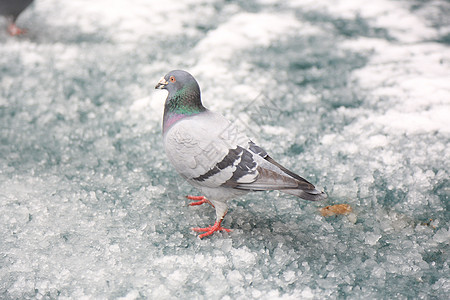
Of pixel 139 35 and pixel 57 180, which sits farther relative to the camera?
pixel 139 35

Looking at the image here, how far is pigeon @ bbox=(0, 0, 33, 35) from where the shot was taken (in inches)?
Result: 185

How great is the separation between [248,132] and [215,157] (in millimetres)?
1123

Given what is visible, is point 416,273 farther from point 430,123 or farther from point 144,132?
point 144,132

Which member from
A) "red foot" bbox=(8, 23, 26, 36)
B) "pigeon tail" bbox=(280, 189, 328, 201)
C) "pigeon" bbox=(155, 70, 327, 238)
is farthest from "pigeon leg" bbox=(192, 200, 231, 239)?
"red foot" bbox=(8, 23, 26, 36)

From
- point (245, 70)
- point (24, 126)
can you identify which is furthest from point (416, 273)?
point (24, 126)

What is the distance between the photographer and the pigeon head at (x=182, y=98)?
2766 mm

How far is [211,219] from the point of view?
2.99 meters

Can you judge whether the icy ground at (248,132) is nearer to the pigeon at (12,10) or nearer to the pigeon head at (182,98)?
the pigeon at (12,10)

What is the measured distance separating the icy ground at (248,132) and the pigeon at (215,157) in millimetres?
332

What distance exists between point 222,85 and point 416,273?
216 centimetres

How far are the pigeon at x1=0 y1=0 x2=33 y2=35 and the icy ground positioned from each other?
0.41 ft

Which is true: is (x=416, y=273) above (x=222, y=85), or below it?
below

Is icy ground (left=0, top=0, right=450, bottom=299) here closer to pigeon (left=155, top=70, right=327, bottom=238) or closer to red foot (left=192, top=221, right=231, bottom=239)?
red foot (left=192, top=221, right=231, bottom=239)

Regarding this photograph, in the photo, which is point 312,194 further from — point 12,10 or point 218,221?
point 12,10
